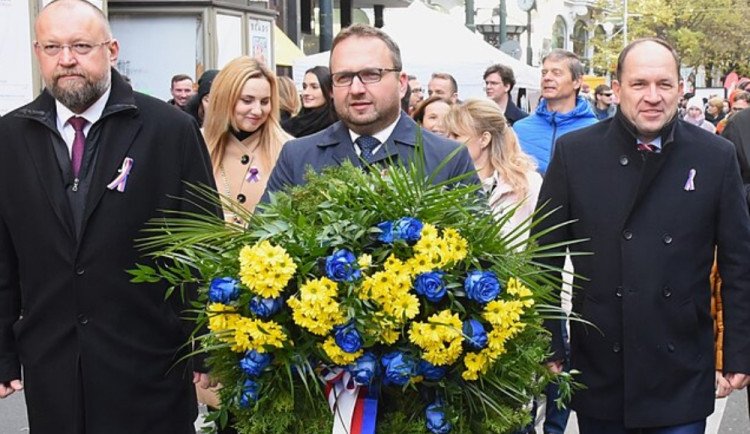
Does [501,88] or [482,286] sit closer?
[482,286]

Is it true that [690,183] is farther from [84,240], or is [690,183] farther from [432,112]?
[432,112]

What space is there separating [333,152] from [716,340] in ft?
5.63

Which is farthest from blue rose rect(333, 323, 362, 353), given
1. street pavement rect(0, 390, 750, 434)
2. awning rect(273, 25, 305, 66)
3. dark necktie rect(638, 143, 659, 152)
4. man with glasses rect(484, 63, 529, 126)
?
awning rect(273, 25, 305, 66)

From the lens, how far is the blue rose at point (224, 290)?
11.1 feet

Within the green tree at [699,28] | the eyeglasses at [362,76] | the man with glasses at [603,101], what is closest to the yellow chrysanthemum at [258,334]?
the eyeglasses at [362,76]

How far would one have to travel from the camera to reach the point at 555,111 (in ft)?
28.9

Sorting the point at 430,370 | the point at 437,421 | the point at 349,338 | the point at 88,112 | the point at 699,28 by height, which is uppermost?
the point at 699,28

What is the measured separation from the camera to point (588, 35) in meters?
84.6

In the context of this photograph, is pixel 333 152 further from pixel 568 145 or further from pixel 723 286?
pixel 723 286

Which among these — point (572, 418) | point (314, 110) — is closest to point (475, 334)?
point (572, 418)

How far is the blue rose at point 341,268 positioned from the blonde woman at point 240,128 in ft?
10.5

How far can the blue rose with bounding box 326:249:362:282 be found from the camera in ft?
10.9

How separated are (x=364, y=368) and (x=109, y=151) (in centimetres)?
164

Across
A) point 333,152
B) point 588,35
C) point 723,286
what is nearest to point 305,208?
point 333,152
